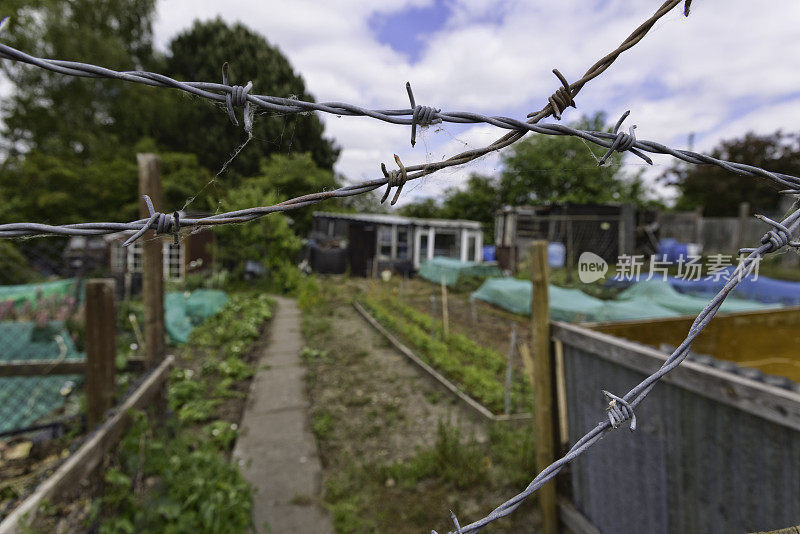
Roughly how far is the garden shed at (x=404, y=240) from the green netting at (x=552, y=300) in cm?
835

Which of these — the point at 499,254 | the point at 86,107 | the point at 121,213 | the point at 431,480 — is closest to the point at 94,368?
the point at 431,480

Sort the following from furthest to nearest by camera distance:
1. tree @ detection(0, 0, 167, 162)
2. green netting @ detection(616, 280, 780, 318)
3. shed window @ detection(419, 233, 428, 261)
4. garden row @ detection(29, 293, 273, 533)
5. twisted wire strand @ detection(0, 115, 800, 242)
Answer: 1. shed window @ detection(419, 233, 428, 261)
2. tree @ detection(0, 0, 167, 162)
3. green netting @ detection(616, 280, 780, 318)
4. garden row @ detection(29, 293, 273, 533)
5. twisted wire strand @ detection(0, 115, 800, 242)

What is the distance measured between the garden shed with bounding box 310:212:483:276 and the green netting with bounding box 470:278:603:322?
27.4 ft

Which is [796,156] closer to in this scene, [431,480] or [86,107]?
[431,480]

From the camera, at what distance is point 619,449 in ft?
7.43

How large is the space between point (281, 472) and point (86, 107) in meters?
18.0

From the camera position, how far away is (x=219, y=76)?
11312 millimetres

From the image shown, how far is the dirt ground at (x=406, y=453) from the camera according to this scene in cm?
305

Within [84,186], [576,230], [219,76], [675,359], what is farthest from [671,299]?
[84,186]

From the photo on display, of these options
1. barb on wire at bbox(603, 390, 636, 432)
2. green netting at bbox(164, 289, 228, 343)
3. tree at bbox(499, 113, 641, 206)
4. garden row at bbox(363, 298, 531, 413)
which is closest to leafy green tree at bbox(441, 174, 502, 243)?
tree at bbox(499, 113, 641, 206)

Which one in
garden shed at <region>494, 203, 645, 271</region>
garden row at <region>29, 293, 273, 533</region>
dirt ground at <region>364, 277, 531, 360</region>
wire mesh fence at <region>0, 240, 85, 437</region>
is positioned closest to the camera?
garden row at <region>29, 293, 273, 533</region>

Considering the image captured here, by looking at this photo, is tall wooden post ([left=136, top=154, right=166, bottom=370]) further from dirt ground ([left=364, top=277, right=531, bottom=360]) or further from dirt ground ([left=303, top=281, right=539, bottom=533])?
dirt ground ([left=364, top=277, right=531, bottom=360])

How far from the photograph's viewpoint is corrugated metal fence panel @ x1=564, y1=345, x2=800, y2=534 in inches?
59.6

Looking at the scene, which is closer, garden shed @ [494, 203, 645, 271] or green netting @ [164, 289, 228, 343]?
green netting @ [164, 289, 228, 343]
